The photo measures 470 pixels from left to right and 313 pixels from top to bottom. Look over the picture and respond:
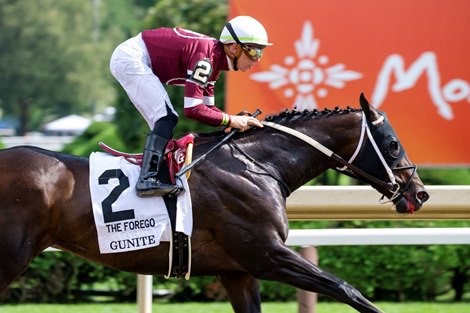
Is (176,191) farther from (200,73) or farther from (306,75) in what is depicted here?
(306,75)

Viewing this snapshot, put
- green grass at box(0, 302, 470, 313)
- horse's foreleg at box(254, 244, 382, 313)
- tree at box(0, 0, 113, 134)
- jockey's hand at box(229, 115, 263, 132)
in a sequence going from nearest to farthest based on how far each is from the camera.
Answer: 1. horse's foreleg at box(254, 244, 382, 313)
2. jockey's hand at box(229, 115, 263, 132)
3. green grass at box(0, 302, 470, 313)
4. tree at box(0, 0, 113, 134)

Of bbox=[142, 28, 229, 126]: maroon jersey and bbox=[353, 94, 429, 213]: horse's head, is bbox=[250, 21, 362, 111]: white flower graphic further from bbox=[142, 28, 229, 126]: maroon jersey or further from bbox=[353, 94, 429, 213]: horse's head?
bbox=[142, 28, 229, 126]: maroon jersey

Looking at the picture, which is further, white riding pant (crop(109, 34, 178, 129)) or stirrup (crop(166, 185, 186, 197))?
white riding pant (crop(109, 34, 178, 129))

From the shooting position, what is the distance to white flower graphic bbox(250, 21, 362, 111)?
7707 mm

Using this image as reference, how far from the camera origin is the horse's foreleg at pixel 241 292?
18.0 feet

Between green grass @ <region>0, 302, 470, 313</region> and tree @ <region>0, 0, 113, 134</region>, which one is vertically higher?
green grass @ <region>0, 302, 470, 313</region>

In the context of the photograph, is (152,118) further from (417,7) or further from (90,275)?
(417,7)

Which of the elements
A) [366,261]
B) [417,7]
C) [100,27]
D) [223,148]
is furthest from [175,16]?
[100,27]

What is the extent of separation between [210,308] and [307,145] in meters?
2.37

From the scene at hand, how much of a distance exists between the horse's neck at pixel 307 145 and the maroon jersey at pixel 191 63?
0.39 metres

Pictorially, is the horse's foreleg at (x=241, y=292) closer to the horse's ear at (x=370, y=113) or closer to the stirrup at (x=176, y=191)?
the stirrup at (x=176, y=191)

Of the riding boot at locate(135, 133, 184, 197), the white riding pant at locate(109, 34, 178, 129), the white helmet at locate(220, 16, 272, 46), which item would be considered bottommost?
the riding boot at locate(135, 133, 184, 197)

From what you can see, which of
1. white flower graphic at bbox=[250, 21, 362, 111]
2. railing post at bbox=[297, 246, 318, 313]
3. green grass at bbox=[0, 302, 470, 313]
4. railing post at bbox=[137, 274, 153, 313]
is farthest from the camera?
white flower graphic at bbox=[250, 21, 362, 111]

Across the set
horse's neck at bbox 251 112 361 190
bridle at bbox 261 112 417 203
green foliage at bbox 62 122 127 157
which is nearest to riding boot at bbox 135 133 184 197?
horse's neck at bbox 251 112 361 190
